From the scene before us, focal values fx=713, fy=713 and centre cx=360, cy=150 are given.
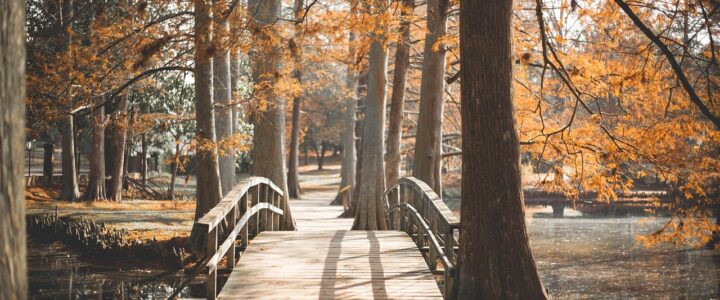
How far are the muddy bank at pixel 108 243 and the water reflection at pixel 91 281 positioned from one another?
1.30 ft

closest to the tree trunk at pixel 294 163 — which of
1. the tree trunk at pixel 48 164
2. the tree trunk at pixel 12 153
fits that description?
the tree trunk at pixel 48 164

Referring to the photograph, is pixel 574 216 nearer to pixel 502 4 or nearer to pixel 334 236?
pixel 334 236

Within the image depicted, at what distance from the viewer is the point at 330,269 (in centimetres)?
832

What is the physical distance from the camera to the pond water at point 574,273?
1207 centimetres

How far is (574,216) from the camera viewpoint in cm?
3106

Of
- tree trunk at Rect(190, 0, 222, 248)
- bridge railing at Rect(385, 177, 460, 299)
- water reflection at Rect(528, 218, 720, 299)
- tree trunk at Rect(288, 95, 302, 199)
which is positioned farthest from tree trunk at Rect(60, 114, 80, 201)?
water reflection at Rect(528, 218, 720, 299)

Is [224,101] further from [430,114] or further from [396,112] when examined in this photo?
[430,114]

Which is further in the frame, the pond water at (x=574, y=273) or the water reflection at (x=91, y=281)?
the pond water at (x=574, y=273)

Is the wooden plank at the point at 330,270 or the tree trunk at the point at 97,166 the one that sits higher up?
the tree trunk at the point at 97,166

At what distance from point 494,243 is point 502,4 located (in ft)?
7.77

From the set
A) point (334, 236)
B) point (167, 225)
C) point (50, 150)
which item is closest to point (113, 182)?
point (50, 150)

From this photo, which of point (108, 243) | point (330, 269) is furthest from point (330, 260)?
point (108, 243)

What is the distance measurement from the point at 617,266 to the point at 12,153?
55.4 ft

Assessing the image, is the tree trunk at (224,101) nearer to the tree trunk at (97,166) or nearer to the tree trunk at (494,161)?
the tree trunk at (97,166)
